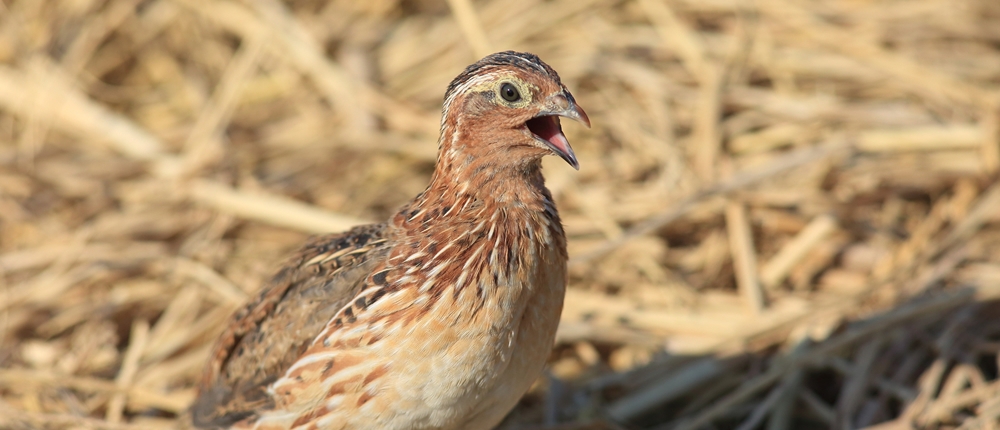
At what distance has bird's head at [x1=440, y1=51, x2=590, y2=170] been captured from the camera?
3.39m

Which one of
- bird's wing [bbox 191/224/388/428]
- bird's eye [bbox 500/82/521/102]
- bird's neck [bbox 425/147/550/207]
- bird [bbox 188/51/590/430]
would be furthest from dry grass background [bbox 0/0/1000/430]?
bird's eye [bbox 500/82/521/102]

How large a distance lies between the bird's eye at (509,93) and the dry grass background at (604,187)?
192cm

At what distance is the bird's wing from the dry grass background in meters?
0.84

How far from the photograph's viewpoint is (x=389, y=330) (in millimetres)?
3428

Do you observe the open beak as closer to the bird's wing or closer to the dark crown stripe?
the dark crown stripe

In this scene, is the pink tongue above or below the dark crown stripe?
below

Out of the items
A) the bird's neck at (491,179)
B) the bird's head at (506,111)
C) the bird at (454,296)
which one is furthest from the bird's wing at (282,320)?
the bird's head at (506,111)

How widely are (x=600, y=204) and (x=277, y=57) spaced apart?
2754 millimetres

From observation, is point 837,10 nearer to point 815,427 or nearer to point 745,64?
point 745,64

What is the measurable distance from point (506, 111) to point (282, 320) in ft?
4.08

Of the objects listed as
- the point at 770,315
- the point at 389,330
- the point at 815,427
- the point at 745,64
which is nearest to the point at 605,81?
the point at 745,64

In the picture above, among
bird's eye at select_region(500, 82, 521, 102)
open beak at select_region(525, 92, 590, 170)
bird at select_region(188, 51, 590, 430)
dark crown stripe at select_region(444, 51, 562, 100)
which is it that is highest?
dark crown stripe at select_region(444, 51, 562, 100)

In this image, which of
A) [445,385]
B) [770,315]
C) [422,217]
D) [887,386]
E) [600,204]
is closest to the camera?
[445,385]

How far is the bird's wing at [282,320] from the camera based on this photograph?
147 inches
